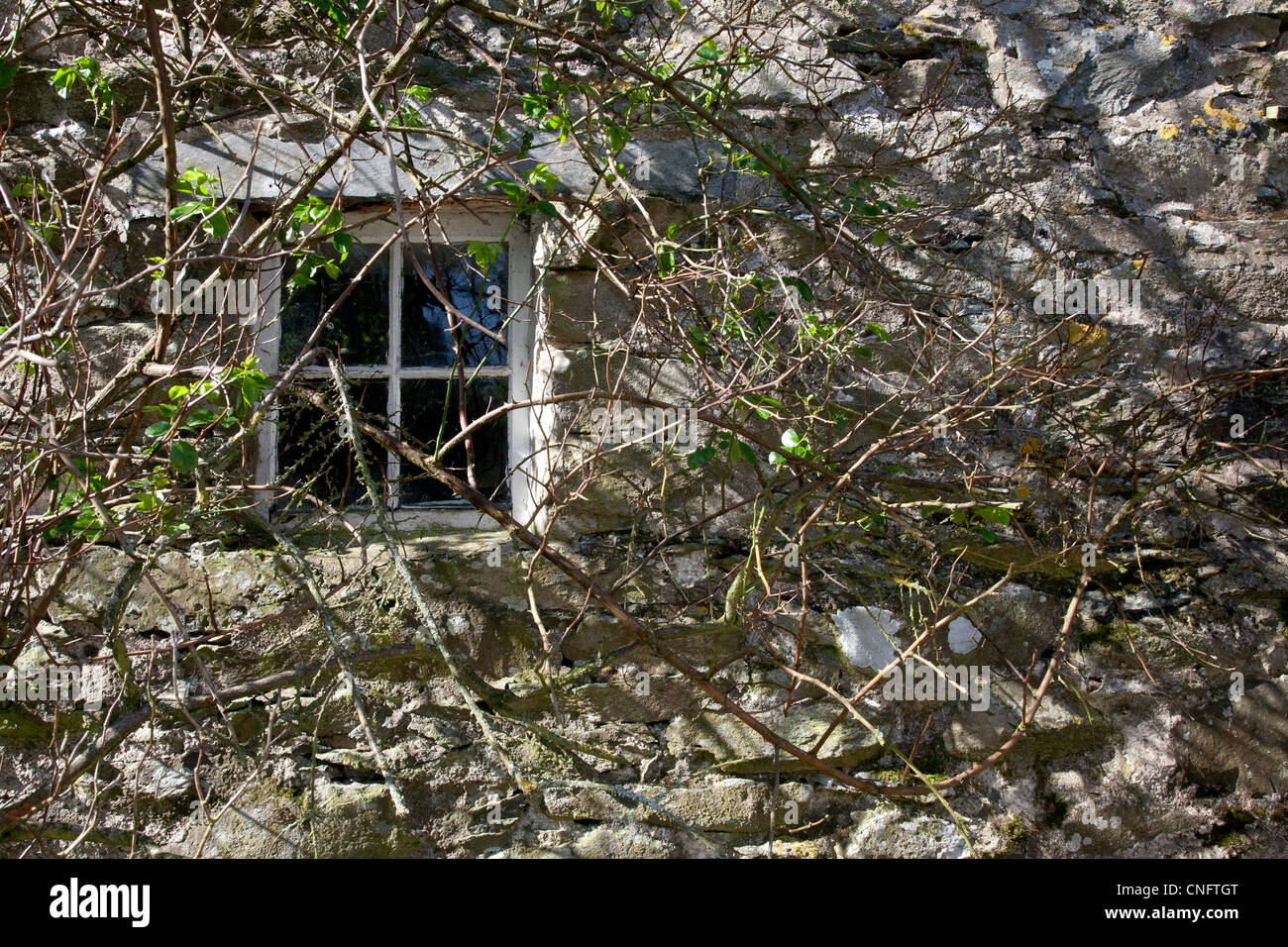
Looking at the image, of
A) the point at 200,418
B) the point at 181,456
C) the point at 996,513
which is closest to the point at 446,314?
the point at 200,418

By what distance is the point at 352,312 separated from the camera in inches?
110

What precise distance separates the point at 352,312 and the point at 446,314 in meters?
0.27

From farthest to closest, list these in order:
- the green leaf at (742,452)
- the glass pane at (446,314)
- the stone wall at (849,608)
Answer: the glass pane at (446,314) → the stone wall at (849,608) → the green leaf at (742,452)

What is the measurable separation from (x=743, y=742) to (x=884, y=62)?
2.03 m

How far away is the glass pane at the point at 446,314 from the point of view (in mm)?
2807

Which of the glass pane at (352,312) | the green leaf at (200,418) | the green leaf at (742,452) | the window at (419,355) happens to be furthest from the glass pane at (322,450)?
the green leaf at (742,452)

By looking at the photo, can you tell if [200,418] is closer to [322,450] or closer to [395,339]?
[322,450]

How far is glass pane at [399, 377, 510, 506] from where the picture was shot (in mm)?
2789

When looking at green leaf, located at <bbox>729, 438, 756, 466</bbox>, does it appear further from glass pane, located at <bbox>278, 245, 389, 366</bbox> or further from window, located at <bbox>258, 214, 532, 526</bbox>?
glass pane, located at <bbox>278, 245, 389, 366</bbox>

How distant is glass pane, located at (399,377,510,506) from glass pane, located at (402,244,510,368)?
0.07m

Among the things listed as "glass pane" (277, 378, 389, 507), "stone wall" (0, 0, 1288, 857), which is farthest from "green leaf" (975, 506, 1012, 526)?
"glass pane" (277, 378, 389, 507)

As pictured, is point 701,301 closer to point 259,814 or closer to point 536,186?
point 536,186

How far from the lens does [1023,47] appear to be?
9.61ft

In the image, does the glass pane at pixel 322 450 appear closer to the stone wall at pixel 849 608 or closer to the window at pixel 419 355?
the window at pixel 419 355
